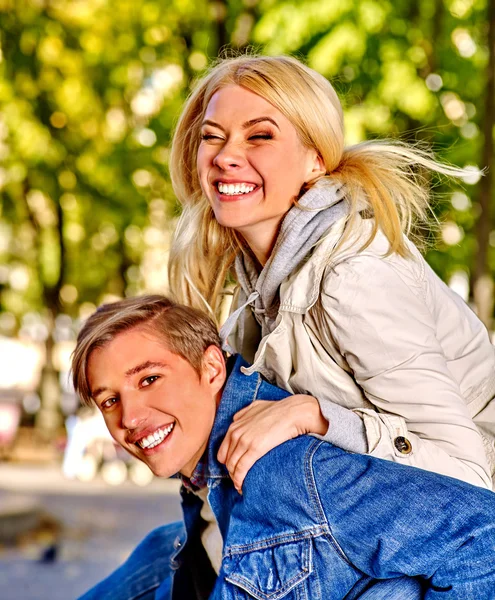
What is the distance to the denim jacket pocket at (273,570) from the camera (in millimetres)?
2750

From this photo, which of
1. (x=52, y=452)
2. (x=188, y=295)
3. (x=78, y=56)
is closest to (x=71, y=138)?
(x=78, y=56)

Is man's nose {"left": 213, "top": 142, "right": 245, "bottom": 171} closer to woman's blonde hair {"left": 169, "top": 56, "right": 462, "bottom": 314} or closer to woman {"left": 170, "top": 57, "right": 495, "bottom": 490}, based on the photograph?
woman {"left": 170, "top": 57, "right": 495, "bottom": 490}

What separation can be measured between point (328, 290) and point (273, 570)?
0.83 m

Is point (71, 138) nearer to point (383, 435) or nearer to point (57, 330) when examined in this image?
point (57, 330)

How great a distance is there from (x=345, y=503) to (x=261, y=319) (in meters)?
1.05

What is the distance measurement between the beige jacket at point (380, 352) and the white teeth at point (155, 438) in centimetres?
32

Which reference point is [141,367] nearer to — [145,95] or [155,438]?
[155,438]

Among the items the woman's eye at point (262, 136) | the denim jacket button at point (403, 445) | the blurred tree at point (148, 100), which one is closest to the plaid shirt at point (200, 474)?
the denim jacket button at point (403, 445)

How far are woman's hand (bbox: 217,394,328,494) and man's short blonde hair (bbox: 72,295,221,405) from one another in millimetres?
314

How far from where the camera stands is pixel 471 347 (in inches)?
135

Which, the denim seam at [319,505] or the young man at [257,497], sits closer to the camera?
the young man at [257,497]

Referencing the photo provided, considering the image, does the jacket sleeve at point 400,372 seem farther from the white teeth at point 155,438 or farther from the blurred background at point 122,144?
the blurred background at point 122,144

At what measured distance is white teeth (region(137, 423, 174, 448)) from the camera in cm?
313

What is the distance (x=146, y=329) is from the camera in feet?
10.6
